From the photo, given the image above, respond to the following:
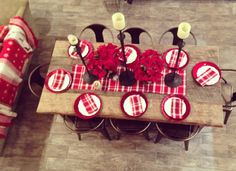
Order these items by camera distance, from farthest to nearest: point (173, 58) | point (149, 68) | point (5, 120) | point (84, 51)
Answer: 1. point (5, 120)
2. point (84, 51)
3. point (173, 58)
4. point (149, 68)

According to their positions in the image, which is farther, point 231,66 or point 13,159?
point 231,66

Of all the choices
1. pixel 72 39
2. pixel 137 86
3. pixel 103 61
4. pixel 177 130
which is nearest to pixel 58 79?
pixel 103 61

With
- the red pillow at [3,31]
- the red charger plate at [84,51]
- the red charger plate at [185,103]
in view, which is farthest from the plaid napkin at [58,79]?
the red pillow at [3,31]

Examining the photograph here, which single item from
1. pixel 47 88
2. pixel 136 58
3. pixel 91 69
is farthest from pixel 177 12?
pixel 47 88

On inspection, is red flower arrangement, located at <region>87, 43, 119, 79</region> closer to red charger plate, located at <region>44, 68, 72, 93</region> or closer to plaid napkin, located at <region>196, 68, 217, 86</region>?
red charger plate, located at <region>44, 68, 72, 93</region>

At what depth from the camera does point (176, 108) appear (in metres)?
2.65

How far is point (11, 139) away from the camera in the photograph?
3602 mm

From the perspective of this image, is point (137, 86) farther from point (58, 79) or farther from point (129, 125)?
point (58, 79)

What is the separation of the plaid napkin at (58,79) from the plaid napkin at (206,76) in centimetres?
138

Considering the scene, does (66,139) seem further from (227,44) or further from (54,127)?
(227,44)

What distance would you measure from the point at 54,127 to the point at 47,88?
2.93 ft

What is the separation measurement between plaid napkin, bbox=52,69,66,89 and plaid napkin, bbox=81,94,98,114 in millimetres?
297

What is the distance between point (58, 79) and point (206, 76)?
1.51m

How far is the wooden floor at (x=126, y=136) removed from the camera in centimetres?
328
